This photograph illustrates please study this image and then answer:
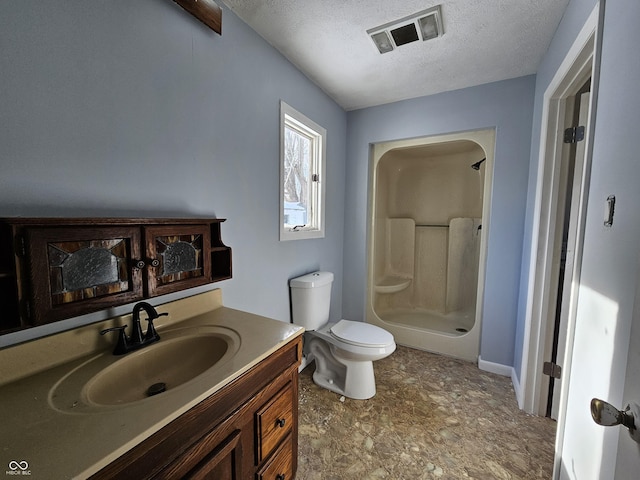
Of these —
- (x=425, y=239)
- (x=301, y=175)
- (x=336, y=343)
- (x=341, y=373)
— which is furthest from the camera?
(x=425, y=239)

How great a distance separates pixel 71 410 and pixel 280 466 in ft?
2.58

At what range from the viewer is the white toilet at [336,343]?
169 cm

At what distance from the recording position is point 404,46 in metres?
1.56

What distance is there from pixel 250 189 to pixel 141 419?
1.14m

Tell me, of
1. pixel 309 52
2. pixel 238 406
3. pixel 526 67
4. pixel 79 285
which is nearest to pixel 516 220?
pixel 526 67

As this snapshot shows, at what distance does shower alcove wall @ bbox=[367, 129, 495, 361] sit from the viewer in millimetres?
2598

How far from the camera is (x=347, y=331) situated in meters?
1.84

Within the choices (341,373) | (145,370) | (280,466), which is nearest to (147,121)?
(145,370)

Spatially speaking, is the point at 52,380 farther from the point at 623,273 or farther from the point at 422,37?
the point at 422,37

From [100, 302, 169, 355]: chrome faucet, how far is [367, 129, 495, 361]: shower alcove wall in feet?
6.49

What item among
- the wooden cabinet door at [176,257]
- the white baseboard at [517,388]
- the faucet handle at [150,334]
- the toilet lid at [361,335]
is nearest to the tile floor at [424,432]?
the white baseboard at [517,388]

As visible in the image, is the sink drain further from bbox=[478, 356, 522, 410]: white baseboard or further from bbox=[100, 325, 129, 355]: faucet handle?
bbox=[478, 356, 522, 410]: white baseboard

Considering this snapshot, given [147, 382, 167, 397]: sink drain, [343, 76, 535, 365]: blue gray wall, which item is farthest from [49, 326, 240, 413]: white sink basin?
[343, 76, 535, 365]: blue gray wall

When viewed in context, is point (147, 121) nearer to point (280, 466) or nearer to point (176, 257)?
point (176, 257)
